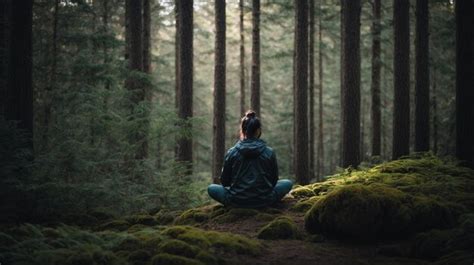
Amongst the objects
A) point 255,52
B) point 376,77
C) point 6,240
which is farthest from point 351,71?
point 6,240

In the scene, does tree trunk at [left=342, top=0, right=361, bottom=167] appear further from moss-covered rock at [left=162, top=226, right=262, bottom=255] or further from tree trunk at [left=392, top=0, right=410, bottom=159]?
moss-covered rock at [left=162, top=226, right=262, bottom=255]

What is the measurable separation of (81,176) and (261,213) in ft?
15.8

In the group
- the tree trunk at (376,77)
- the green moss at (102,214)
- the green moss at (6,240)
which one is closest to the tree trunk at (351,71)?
the tree trunk at (376,77)

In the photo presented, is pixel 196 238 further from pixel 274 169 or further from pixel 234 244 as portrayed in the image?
pixel 274 169

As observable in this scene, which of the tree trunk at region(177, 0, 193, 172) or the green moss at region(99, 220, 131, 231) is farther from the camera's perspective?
the tree trunk at region(177, 0, 193, 172)

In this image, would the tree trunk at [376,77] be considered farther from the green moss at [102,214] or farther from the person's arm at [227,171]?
the green moss at [102,214]

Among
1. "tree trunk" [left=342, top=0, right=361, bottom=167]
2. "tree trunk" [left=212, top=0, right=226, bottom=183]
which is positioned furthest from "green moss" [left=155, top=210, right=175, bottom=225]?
"tree trunk" [left=342, top=0, right=361, bottom=167]

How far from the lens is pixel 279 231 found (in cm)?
664

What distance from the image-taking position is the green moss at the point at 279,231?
258 inches

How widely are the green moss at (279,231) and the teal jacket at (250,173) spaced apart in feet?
4.07

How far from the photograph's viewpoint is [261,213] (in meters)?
7.78

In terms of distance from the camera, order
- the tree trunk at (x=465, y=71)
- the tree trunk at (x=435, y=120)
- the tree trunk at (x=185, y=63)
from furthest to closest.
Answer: the tree trunk at (x=435, y=120) < the tree trunk at (x=185, y=63) < the tree trunk at (x=465, y=71)

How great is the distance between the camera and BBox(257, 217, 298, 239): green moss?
6.56 meters

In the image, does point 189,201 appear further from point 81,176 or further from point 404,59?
point 404,59
